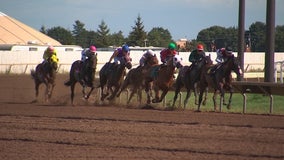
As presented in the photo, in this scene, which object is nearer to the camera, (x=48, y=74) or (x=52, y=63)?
(x=52, y=63)

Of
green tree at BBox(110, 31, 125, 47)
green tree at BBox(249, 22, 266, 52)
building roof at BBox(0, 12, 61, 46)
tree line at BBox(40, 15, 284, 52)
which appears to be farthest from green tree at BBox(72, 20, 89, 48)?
building roof at BBox(0, 12, 61, 46)

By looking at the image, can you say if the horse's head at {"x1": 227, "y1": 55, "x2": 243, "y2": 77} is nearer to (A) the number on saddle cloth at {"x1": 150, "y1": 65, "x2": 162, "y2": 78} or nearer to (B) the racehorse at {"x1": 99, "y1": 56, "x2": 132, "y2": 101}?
(A) the number on saddle cloth at {"x1": 150, "y1": 65, "x2": 162, "y2": 78}

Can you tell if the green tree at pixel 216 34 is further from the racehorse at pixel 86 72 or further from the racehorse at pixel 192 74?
the racehorse at pixel 192 74

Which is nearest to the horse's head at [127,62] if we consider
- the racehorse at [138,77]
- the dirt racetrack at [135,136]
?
the racehorse at [138,77]

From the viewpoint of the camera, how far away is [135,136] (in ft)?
36.9

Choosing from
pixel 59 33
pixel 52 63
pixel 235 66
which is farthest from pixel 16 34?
pixel 59 33

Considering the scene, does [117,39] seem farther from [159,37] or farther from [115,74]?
[115,74]

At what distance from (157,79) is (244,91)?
327 cm

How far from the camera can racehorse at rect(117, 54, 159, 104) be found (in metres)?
20.9

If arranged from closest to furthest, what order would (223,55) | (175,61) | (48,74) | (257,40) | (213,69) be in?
(175,61)
(213,69)
(223,55)
(48,74)
(257,40)

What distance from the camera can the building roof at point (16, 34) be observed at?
73.1 metres

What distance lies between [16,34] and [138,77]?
57.2 metres

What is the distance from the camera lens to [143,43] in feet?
294

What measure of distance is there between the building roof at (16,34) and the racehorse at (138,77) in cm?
5120
